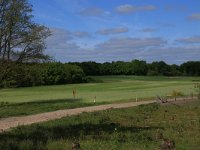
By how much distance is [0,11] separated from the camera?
44.2 m

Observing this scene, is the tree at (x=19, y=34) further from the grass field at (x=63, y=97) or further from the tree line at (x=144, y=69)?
the tree line at (x=144, y=69)

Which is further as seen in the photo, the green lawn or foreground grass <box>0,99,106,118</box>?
the green lawn

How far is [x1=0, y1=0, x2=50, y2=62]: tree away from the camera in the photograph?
44094 millimetres

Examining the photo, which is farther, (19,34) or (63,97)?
(63,97)

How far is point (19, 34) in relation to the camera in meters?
45.7

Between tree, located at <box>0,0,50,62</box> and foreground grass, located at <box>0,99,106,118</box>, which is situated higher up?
tree, located at <box>0,0,50,62</box>

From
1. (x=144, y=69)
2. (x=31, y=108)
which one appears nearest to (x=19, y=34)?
(x=31, y=108)

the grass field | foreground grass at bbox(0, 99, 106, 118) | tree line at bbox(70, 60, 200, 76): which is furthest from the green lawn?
tree line at bbox(70, 60, 200, 76)


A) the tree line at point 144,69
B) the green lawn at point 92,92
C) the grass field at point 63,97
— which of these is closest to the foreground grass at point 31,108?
the grass field at point 63,97

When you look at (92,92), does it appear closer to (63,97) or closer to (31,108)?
(63,97)

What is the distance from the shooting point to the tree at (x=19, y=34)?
4409 centimetres

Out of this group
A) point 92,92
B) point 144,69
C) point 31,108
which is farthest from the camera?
point 144,69

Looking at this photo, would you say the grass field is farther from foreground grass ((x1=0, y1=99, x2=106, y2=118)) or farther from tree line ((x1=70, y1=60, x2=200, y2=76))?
tree line ((x1=70, y1=60, x2=200, y2=76))

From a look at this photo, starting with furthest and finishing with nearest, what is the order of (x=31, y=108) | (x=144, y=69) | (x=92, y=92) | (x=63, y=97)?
(x=144, y=69) < (x=92, y=92) < (x=63, y=97) < (x=31, y=108)
